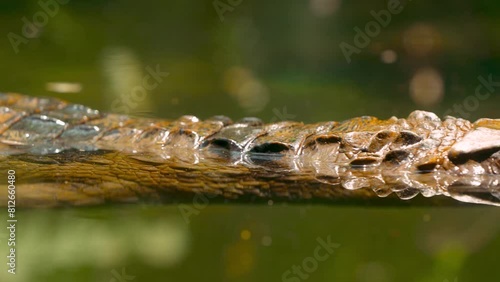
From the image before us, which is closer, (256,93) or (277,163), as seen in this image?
(277,163)

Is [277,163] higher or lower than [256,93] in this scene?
lower

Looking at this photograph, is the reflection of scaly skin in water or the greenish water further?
the reflection of scaly skin in water

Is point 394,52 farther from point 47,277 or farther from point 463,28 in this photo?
point 47,277

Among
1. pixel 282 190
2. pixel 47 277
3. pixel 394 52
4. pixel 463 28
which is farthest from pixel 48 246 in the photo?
pixel 463 28

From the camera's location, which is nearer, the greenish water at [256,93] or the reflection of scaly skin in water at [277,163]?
the greenish water at [256,93]
